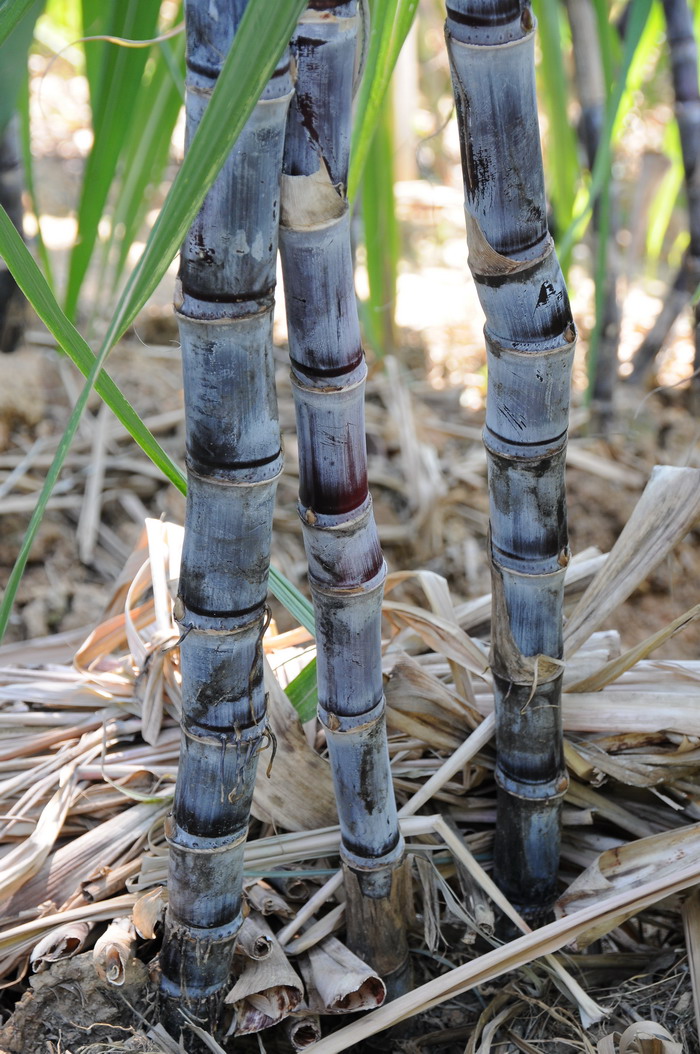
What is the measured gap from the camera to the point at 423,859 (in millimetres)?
733

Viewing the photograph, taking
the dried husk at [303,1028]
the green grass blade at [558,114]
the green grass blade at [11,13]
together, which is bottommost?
the dried husk at [303,1028]

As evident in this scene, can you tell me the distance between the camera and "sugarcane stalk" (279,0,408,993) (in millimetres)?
438

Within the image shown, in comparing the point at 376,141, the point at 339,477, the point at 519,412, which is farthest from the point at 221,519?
the point at 376,141

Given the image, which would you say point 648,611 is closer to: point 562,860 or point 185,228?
point 562,860

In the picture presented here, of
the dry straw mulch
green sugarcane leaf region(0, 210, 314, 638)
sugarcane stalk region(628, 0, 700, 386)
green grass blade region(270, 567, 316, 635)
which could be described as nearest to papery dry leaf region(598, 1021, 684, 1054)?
the dry straw mulch

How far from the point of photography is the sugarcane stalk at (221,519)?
1.34ft

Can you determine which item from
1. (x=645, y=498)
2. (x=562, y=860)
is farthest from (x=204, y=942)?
(x=645, y=498)

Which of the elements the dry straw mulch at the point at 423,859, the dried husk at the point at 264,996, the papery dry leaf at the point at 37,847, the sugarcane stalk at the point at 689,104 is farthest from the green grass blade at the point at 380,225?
the dried husk at the point at 264,996

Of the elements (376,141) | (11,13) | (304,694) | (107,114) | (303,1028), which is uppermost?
(11,13)

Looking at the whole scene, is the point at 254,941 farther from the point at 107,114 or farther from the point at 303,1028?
the point at 107,114

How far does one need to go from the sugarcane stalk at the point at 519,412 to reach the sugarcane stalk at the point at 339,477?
77mm

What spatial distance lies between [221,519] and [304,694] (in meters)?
0.28

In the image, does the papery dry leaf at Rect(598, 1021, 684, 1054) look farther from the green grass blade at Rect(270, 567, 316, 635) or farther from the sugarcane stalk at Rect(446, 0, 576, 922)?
the green grass blade at Rect(270, 567, 316, 635)

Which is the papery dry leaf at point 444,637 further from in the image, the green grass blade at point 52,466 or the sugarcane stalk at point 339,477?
the green grass blade at point 52,466
